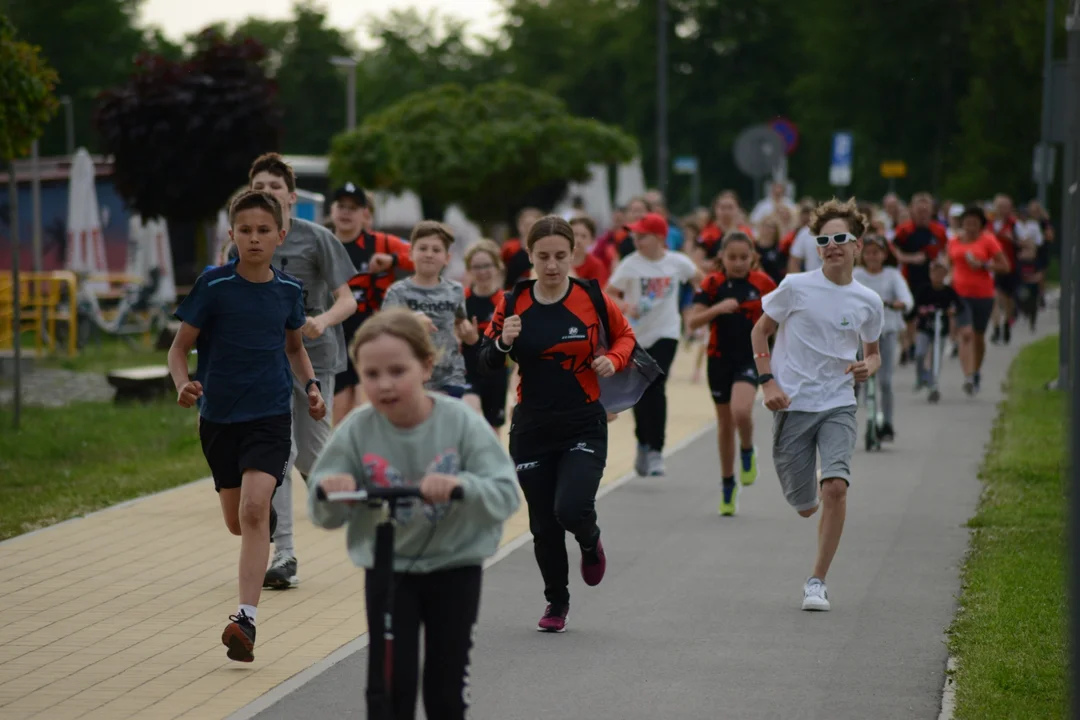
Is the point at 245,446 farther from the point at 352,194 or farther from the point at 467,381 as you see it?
the point at 467,381

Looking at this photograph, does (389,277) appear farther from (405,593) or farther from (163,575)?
(405,593)

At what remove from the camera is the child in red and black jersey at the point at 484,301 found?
1220cm

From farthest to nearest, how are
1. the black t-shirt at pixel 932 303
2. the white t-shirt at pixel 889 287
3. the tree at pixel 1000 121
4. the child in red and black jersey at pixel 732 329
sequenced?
the tree at pixel 1000 121, the black t-shirt at pixel 932 303, the white t-shirt at pixel 889 287, the child in red and black jersey at pixel 732 329

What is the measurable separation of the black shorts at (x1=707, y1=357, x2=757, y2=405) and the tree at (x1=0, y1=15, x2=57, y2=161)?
20.5 ft

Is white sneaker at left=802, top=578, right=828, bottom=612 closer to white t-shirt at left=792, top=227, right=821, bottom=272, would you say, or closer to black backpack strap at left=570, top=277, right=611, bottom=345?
black backpack strap at left=570, top=277, right=611, bottom=345

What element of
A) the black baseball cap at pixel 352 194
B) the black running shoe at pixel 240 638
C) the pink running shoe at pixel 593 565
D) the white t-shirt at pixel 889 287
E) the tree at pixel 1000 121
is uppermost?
the tree at pixel 1000 121

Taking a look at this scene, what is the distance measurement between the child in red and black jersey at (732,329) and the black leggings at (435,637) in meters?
6.61

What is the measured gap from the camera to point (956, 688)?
6.80 meters

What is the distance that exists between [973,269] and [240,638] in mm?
14387

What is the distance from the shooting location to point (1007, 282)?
28.0 metres

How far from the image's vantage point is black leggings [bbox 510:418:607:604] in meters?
7.71

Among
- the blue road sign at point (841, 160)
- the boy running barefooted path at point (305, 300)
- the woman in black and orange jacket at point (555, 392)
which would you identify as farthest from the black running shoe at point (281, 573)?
the blue road sign at point (841, 160)

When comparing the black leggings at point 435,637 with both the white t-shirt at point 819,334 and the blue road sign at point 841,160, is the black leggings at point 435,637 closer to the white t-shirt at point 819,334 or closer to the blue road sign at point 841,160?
the white t-shirt at point 819,334

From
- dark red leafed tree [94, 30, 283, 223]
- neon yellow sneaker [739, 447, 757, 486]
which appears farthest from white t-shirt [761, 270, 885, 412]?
dark red leafed tree [94, 30, 283, 223]
